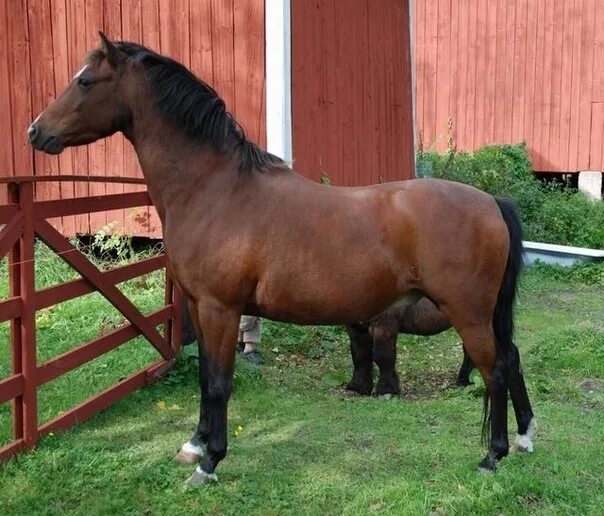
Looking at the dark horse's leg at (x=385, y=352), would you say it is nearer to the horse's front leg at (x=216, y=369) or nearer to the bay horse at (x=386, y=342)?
the bay horse at (x=386, y=342)

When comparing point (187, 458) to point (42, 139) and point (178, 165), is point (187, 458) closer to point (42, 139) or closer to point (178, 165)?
point (178, 165)

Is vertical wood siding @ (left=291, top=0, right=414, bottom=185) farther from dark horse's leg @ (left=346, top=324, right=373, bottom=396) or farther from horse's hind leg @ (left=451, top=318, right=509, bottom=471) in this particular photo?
horse's hind leg @ (left=451, top=318, right=509, bottom=471)

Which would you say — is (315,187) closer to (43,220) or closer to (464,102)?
(43,220)

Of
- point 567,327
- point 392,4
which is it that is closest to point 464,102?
point 392,4

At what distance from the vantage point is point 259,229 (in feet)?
12.7

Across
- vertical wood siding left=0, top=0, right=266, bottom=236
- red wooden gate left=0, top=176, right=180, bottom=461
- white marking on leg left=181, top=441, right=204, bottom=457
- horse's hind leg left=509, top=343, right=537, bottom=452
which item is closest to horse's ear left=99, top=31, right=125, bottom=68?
red wooden gate left=0, top=176, right=180, bottom=461

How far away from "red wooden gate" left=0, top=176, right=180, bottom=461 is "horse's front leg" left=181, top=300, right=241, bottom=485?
99 cm

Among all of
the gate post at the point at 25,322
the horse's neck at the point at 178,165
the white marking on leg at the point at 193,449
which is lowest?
the white marking on leg at the point at 193,449

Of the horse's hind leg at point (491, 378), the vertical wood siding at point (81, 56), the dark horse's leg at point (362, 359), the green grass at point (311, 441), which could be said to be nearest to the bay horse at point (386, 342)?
the dark horse's leg at point (362, 359)

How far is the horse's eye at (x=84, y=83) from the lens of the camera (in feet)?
12.6

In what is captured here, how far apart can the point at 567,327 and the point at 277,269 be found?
15.0 ft

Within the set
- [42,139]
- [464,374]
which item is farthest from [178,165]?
[464,374]

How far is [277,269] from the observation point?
3.86 meters

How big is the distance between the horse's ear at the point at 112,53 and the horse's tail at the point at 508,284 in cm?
217
